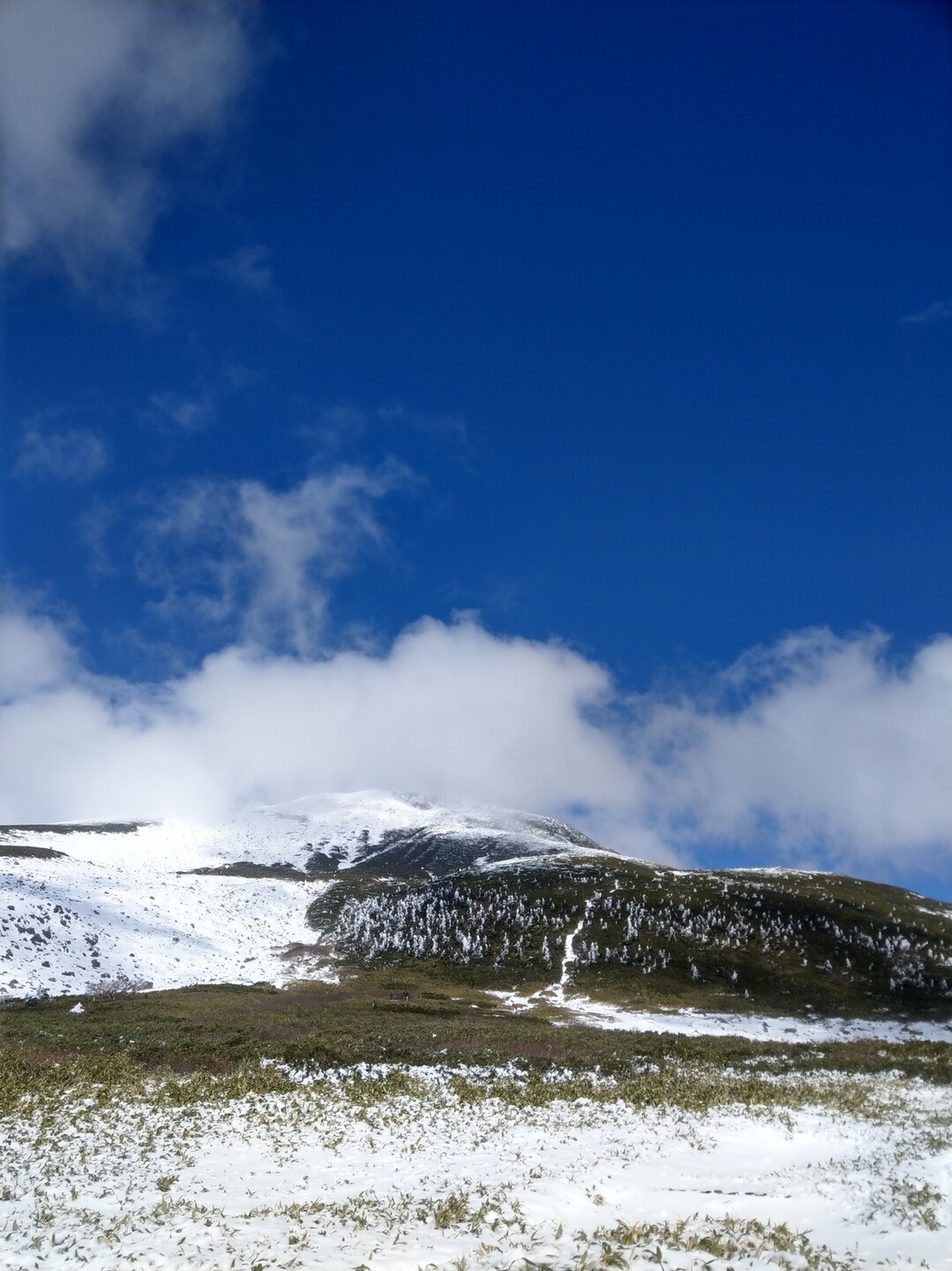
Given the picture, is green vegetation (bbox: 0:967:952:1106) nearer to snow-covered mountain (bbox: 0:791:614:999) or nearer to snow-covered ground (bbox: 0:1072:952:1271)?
snow-covered ground (bbox: 0:1072:952:1271)

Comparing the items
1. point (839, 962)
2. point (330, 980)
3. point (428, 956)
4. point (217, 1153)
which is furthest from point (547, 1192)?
point (839, 962)

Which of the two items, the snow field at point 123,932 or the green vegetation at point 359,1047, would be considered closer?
the green vegetation at point 359,1047

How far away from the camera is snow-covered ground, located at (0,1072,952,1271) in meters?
12.9

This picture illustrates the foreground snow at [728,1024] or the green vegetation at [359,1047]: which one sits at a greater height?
the green vegetation at [359,1047]

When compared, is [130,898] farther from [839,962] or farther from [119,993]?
[839,962]

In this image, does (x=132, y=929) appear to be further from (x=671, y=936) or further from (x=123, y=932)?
(x=671, y=936)

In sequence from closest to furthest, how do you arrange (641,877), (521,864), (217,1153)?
(217,1153) → (641,877) → (521,864)

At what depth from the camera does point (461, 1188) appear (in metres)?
17.2

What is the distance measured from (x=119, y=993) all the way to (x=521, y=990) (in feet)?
152

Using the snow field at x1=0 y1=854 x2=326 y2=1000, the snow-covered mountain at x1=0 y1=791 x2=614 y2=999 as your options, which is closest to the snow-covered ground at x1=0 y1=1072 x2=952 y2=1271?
the snow field at x1=0 y1=854 x2=326 y2=1000

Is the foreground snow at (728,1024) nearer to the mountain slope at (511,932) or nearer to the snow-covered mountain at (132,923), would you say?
the mountain slope at (511,932)

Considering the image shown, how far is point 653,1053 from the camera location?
143 ft

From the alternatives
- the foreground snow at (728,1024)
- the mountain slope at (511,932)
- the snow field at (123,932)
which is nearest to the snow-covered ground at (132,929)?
the snow field at (123,932)

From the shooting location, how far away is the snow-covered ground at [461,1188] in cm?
1285
